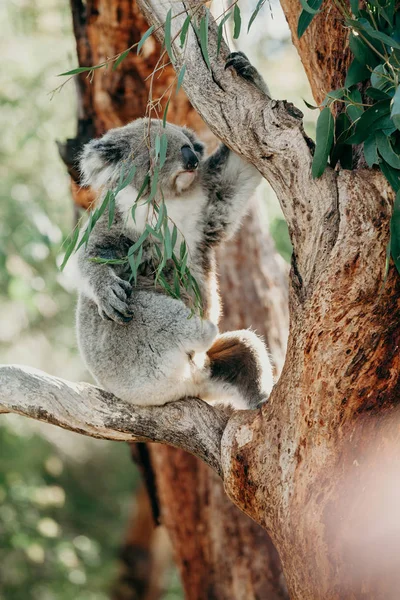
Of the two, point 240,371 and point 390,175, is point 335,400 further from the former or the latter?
point 240,371

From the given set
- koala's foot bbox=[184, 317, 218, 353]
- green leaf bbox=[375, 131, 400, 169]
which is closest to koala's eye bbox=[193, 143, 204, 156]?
koala's foot bbox=[184, 317, 218, 353]

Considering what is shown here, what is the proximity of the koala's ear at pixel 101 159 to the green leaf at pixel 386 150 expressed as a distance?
135 centimetres

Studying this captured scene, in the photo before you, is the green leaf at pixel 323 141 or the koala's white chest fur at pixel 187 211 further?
the koala's white chest fur at pixel 187 211

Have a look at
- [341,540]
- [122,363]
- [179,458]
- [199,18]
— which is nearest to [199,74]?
[199,18]

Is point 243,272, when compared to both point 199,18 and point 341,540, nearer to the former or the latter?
point 199,18

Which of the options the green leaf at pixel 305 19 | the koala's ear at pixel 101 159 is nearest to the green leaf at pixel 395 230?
the green leaf at pixel 305 19

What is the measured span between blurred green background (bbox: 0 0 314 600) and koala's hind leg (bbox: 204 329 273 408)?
1934mm

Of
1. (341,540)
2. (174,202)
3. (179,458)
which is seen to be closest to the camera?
(341,540)

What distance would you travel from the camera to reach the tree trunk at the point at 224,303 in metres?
4.44

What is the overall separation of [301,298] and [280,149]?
493 mm

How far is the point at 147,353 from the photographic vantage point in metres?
2.98

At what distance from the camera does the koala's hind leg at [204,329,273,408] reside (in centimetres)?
317

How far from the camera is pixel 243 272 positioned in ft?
15.9

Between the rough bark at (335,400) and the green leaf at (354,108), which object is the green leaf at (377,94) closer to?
the green leaf at (354,108)
